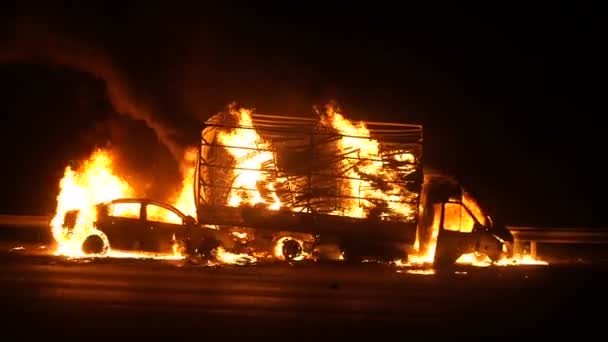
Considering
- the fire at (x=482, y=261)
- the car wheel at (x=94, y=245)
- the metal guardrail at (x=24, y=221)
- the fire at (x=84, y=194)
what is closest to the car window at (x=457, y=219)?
the fire at (x=482, y=261)

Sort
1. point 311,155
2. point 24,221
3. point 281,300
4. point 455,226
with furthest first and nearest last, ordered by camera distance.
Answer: point 24,221 < point 311,155 < point 455,226 < point 281,300

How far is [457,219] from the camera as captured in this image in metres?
18.6

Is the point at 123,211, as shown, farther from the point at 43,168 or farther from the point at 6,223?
the point at 43,168

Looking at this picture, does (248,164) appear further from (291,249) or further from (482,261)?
(482,261)

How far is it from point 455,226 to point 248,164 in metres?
5.54

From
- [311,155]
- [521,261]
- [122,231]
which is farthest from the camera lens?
[521,261]

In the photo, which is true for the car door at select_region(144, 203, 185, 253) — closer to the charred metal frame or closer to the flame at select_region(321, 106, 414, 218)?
the charred metal frame

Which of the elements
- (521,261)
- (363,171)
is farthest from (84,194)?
(521,261)

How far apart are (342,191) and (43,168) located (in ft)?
67.1

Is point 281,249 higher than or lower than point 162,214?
lower

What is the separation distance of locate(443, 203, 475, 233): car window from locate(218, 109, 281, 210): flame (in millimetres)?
4277

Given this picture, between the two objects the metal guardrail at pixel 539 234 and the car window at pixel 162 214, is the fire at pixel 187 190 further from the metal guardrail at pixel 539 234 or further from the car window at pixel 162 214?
the metal guardrail at pixel 539 234

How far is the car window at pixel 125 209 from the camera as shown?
18125 mm

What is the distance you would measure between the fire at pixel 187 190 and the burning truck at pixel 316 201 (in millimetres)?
1460
